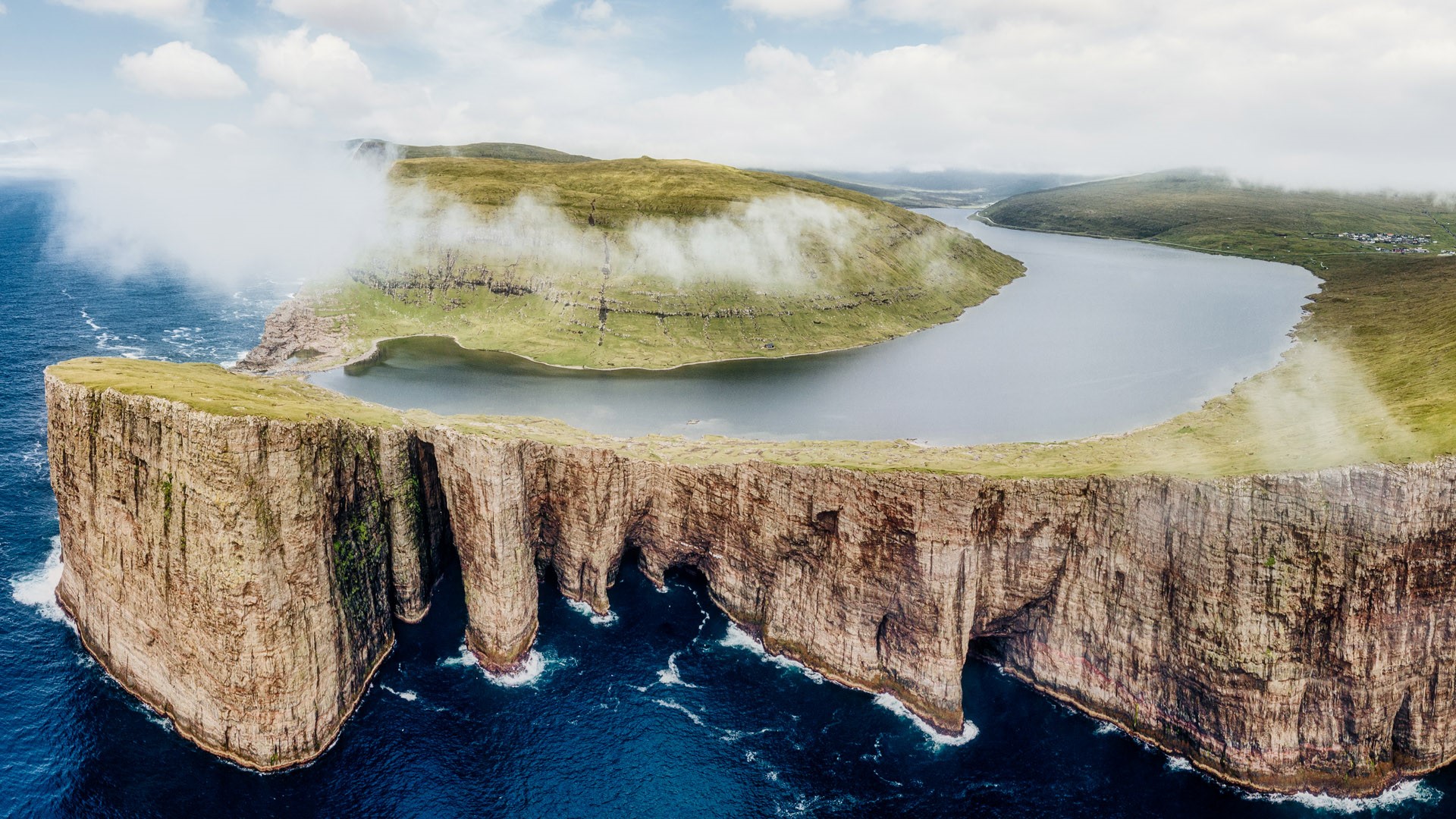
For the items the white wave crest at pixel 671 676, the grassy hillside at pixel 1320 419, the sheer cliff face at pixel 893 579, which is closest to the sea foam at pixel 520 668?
the sheer cliff face at pixel 893 579

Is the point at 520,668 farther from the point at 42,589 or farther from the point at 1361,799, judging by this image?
the point at 1361,799

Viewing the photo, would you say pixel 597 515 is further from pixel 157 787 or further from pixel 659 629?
pixel 157 787

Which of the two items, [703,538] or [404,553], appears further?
[703,538]

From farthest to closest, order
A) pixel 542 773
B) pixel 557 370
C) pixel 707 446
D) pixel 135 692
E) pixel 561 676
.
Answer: pixel 557 370 < pixel 707 446 < pixel 561 676 < pixel 135 692 < pixel 542 773

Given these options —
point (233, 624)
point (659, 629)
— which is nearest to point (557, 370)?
point (659, 629)

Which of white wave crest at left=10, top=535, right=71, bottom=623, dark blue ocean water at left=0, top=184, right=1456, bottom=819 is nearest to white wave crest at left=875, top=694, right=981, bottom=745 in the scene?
dark blue ocean water at left=0, top=184, right=1456, bottom=819

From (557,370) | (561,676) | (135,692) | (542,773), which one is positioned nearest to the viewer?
(542,773)

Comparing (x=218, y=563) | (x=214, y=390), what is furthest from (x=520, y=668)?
(x=214, y=390)
